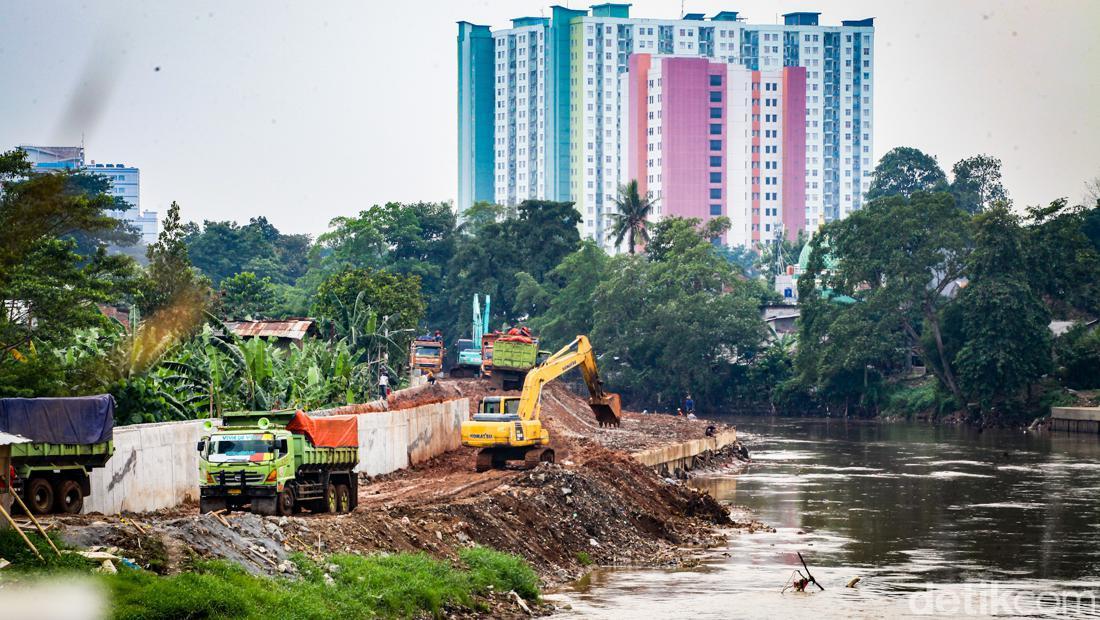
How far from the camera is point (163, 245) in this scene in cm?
6100

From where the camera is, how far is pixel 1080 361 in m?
105

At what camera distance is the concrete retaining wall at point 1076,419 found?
97.0 m

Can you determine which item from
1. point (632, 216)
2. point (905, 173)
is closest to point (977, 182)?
point (905, 173)

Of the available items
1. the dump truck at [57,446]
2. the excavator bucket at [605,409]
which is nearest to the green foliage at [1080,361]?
the excavator bucket at [605,409]

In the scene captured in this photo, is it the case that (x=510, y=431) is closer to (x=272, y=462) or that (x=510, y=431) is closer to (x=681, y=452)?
(x=272, y=462)

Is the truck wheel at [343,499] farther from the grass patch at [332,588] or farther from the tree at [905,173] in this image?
the tree at [905,173]

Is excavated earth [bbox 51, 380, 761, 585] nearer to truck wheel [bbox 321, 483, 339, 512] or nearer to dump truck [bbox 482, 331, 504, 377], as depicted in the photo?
truck wheel [bbox 321, 483, 339, 512]

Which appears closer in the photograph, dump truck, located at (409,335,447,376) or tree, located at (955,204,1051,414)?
dump truck, located at (409,335,447,376)

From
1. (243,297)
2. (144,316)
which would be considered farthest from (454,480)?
(243,297)

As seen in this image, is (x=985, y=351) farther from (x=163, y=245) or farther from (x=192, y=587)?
(x=192, y=587)

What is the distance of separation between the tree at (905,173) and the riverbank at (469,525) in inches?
5420

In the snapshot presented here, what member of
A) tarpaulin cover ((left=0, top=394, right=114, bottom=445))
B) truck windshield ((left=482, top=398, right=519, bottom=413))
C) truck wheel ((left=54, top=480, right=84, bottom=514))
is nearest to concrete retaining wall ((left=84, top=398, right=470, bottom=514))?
truck wheel ((left=54, top=480, right=84, bottom=514))

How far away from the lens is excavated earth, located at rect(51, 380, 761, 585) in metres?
26.9

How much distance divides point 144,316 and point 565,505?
85.7 feet
